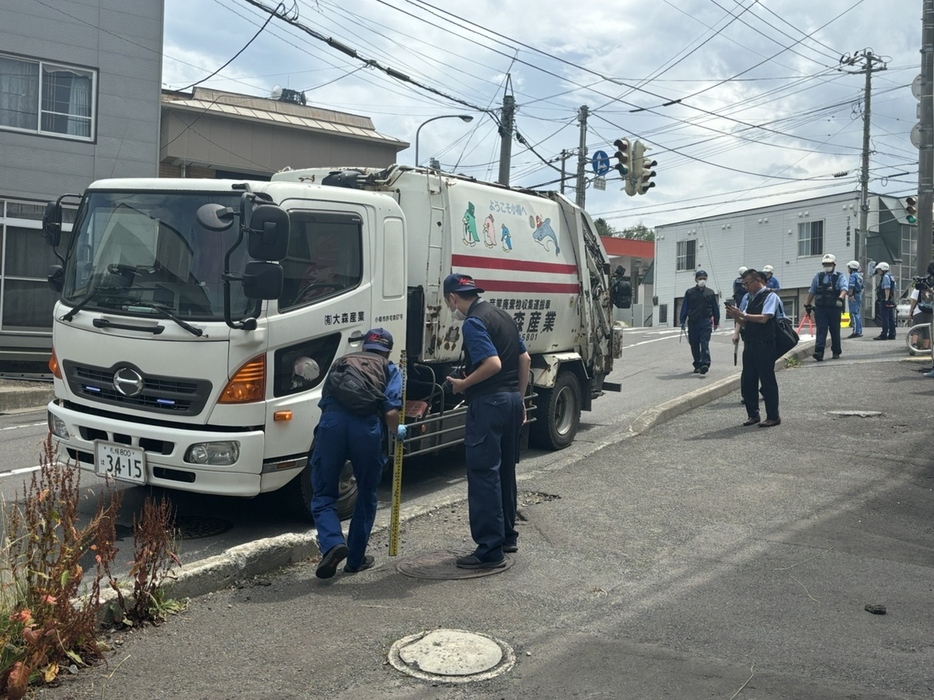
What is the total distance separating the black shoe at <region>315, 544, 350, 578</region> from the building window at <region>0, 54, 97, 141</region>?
613 inches

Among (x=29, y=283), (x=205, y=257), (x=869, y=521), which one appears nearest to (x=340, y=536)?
(x=205, y=257)

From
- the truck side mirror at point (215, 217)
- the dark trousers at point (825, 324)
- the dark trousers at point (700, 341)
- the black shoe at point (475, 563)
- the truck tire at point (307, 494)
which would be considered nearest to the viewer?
the black shoe at point (475, 563)

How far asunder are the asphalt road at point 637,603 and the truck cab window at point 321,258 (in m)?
1.88

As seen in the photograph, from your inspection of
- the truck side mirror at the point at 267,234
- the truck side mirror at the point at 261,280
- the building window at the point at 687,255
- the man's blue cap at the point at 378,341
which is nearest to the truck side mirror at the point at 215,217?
the truck side mirror at the point at 267,234

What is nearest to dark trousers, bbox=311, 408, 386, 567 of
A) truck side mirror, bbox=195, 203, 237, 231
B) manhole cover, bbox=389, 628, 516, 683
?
manhole cover, bbox=389, 628, 516, 683

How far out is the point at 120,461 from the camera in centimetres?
627

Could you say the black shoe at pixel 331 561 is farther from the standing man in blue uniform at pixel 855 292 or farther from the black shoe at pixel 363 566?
the standing man in blue uniform at pixel 855 292

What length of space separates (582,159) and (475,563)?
25.3m

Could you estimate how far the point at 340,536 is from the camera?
5.64m

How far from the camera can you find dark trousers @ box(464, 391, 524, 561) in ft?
19.2

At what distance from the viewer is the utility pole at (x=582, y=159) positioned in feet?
94.0

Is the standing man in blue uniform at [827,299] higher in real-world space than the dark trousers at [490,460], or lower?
higher

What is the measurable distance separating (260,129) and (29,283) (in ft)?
29.3

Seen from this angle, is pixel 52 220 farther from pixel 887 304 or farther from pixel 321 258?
pixel 887 304
